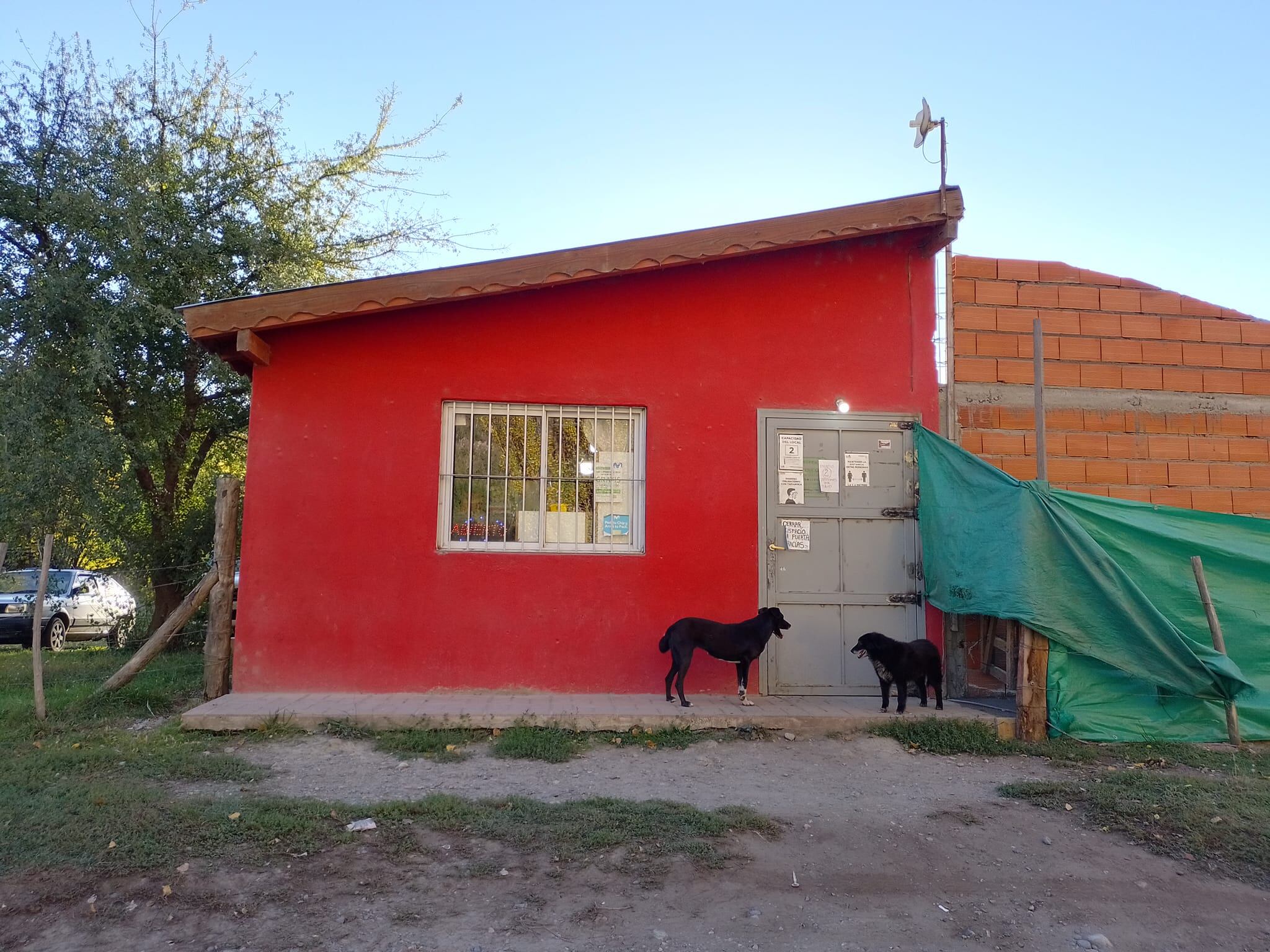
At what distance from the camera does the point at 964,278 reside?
7707 millimetres

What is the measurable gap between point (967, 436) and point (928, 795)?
3.44 meters

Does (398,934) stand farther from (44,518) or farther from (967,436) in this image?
(44,518)

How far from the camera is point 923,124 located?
773 cm

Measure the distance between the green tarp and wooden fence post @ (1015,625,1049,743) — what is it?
6 cm

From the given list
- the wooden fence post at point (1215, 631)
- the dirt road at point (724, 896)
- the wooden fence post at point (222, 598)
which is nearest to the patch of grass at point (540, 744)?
the dirt road at point (724, 896)

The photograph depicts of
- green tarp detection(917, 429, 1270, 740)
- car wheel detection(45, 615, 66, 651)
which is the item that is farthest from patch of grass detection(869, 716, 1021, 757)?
car wheel detection(45, 615, 66, 651)

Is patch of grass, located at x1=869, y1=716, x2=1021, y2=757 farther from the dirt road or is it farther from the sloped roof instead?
the sloped roof

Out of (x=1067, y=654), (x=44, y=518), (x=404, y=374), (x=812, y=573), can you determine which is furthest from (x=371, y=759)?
(x=44, y=518)

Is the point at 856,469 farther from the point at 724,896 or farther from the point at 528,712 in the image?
the point at 724,896

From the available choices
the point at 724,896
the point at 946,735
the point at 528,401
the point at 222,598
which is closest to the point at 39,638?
the point at 222,598

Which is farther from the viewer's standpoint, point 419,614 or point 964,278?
point 964,278

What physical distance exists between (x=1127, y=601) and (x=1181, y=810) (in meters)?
1.67

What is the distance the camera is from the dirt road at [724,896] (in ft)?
11.2

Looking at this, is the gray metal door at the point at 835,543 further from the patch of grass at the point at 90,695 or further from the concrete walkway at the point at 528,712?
the patch of grass at the point at 90,695
